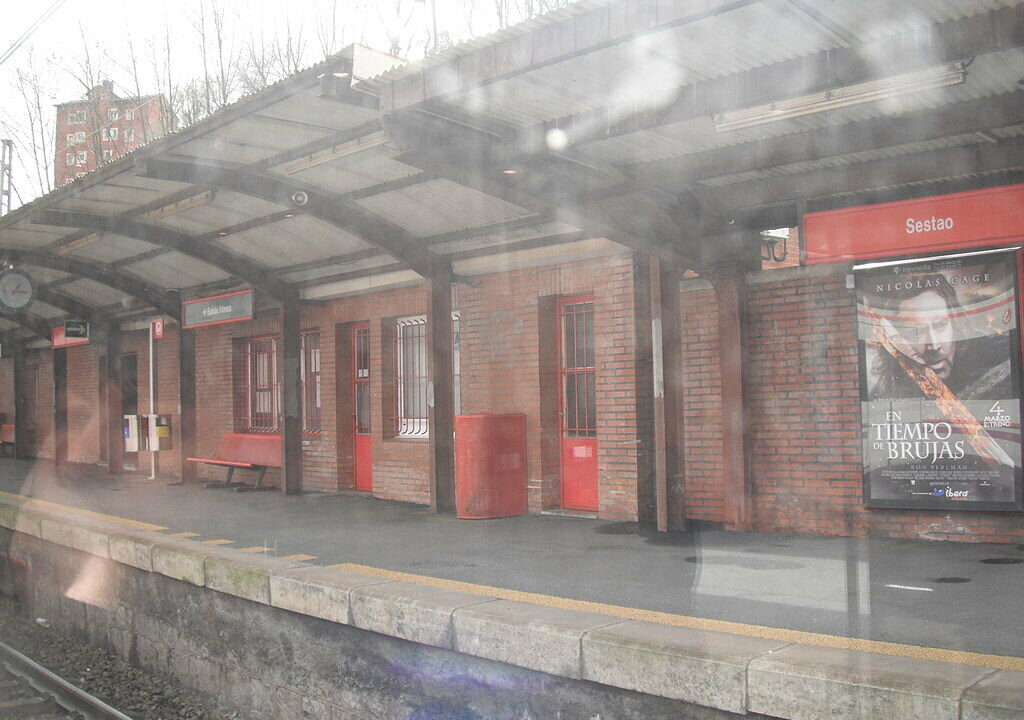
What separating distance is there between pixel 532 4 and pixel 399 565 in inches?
546

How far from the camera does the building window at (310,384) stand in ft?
45.5

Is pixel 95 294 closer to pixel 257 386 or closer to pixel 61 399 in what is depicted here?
pixel 257 386

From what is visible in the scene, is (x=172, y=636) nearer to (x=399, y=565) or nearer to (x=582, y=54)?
(x=399, y=565)

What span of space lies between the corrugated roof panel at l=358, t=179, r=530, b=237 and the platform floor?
10.7 feet

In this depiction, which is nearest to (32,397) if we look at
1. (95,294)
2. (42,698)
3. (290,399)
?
(95,294)

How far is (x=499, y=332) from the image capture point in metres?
10.7

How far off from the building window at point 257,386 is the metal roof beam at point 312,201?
502cm

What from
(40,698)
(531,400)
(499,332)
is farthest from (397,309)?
→ (40,698)

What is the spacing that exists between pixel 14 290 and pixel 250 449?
483 centimetres

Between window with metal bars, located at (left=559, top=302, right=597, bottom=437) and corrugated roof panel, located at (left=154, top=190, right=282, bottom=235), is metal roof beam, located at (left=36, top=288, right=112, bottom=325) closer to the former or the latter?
corrugated roof panel, located at (left=154, top=190, right=282, bottom=235)

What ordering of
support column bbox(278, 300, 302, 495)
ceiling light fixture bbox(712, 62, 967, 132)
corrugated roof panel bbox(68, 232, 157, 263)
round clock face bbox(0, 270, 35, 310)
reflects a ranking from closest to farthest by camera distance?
1. ceiling light fixture bbox(712, 62, 967, 132)
2. corrugated roof panel bbox(68, 232, 157, 263)
3. support column bbox(278, 300, 302, 495)
4. round clock face bbox(0, 270, 35, 310)

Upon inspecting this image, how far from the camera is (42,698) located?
7773mm

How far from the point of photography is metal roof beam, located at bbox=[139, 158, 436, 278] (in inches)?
355

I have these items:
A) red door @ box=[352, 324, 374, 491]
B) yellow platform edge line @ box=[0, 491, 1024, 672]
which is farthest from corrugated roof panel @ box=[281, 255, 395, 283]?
yellow platform edge line @ box=[0, 491, 1024, 672]
